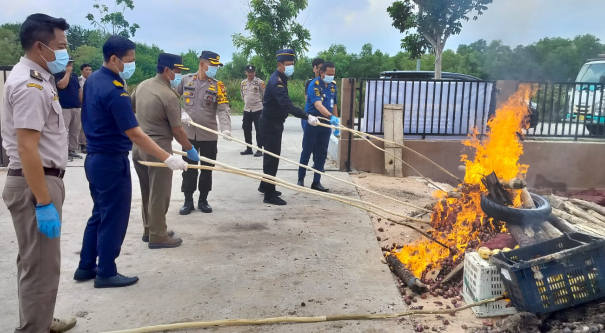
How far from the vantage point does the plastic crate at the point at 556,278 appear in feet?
10.8

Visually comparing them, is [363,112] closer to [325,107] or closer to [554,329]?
[325,107]

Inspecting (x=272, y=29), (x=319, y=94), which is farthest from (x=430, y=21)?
(x=319, y=94)

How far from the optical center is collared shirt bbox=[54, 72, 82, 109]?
912 cm

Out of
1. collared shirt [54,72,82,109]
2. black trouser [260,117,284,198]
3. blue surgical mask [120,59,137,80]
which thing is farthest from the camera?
collared shirt [54,72,82,109]

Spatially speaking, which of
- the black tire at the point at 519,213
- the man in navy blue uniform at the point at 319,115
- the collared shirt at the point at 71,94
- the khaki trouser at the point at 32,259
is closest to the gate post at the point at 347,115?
the man in navy blue uniform at the point at 319,115

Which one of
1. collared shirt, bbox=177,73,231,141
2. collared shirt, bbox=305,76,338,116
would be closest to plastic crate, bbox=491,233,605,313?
collared shirt, bbox=177,73,231,141

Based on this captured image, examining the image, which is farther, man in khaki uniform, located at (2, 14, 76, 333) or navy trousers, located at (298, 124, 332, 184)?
navy trousers, located at (298, 124, 332, 184)

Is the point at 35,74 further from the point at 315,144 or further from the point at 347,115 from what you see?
the point at 347,115

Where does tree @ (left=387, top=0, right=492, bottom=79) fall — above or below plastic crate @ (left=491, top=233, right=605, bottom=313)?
above

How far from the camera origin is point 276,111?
7016 millimetres

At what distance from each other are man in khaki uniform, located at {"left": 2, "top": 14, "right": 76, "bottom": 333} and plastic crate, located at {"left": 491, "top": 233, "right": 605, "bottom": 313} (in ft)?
10.2

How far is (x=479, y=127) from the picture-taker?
9469 millimetres

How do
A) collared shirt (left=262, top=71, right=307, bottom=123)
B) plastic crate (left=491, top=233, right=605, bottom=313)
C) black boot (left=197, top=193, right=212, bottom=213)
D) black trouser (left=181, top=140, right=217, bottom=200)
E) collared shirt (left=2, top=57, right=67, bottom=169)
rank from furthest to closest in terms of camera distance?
collared shirt (left=262, top=71, right=307, bottom=123), black boot (left=197, top=193, right=212, bottom=213), black trouser (left=181, top=140, right=217, bottom=200), plastic crate (left=491, top=233, right=605, bottom=313), collared shirt (left=2, top=57, right=67, bottom=169)

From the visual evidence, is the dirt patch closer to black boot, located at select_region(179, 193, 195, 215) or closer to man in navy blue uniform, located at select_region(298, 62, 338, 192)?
man in navy blue uniform, located at select_region(298, 62, 338, 192)
